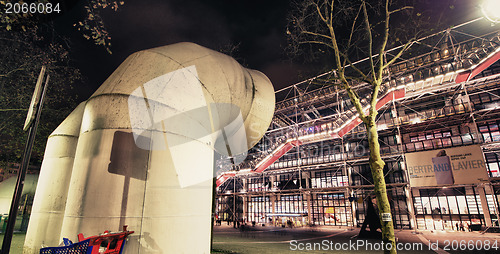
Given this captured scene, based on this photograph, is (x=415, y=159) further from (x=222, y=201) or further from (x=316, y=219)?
(x=222, y=201)

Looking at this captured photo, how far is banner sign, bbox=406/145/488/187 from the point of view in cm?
1572

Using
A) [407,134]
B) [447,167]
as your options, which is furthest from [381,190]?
[407,134]

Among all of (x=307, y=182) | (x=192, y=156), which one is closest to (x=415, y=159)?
(x=307, y=182)

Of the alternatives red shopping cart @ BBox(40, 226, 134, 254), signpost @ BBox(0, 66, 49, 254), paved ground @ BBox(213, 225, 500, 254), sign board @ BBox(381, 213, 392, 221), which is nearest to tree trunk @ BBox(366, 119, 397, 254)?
sign board @ BBox(381, 213, 392, 221)

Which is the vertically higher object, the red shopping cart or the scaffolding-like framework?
the scaffolding-like framework

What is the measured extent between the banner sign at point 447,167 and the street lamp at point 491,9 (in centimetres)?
1559

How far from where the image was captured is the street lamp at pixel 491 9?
14.8 feet

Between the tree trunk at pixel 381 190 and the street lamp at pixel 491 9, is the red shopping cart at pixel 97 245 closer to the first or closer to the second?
the tree trunk at pixel 381 190

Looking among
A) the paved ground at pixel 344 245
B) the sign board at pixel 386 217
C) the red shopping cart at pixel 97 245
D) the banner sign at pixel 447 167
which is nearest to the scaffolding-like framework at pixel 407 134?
the banner sign at pixel 447 167

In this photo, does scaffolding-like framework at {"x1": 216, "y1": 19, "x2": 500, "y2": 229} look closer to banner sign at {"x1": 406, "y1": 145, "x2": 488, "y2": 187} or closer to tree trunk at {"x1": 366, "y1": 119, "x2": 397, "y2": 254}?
banner sign at {"x1": 406, "y1": 145, "x2": 488, "y2": 187}

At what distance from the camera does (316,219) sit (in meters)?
25.7

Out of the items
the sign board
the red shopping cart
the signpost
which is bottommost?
the red shopping cart

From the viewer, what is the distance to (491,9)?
4.59m

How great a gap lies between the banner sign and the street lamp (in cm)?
1559
